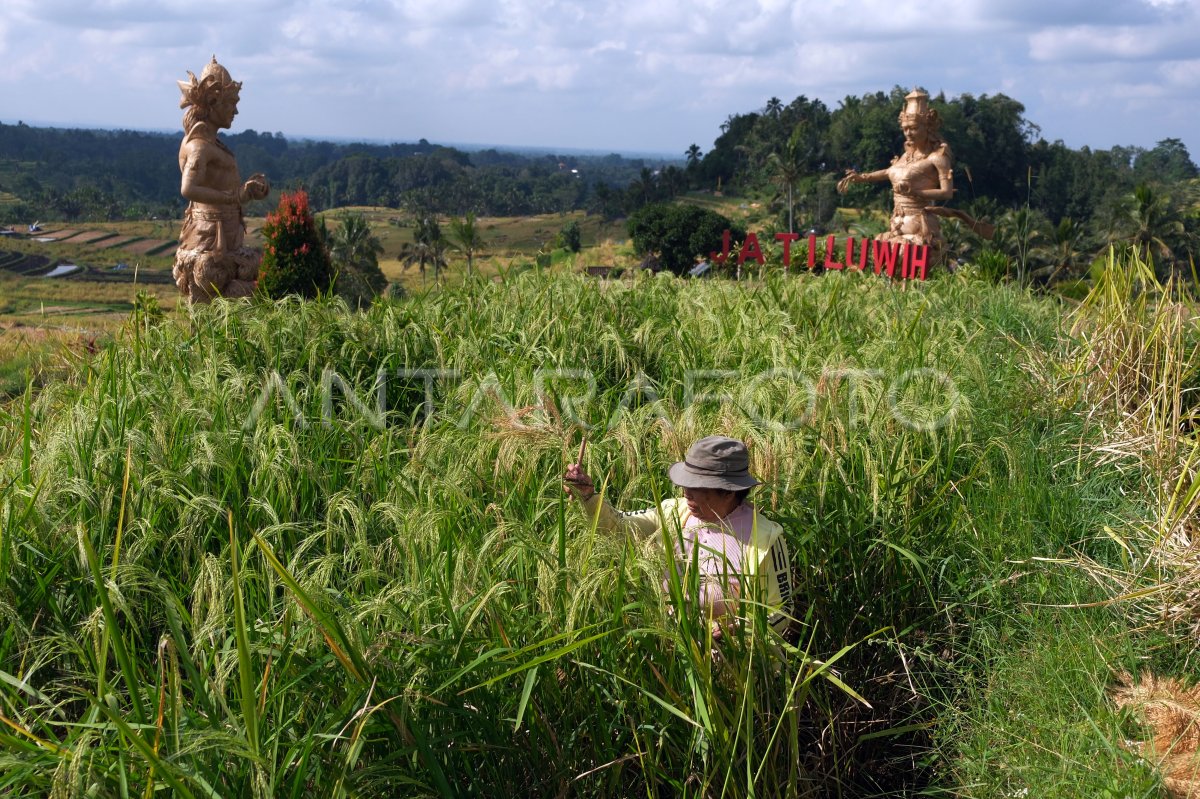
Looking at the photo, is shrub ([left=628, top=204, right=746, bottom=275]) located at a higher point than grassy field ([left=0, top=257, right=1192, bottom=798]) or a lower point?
lower

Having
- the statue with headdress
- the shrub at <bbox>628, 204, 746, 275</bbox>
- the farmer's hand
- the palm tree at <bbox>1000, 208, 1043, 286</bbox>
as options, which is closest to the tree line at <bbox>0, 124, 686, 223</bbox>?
the shrub at <bbox>628, 204, 746, 275</bbox>

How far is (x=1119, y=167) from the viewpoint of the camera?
238 ft

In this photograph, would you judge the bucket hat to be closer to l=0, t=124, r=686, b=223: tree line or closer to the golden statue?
the golden statue

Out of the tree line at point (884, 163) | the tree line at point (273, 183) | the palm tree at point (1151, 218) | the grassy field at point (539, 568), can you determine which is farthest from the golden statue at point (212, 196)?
the tree line at point (273, 183)

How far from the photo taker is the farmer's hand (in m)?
2.89

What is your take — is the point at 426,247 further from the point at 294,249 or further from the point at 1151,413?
the point at 1151,413

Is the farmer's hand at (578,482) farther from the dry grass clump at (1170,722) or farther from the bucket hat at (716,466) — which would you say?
the dry grass clump at (1170,722)

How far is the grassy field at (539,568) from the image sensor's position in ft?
7.32

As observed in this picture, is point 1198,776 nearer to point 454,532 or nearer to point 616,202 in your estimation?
point 454,532

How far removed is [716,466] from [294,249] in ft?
25.6

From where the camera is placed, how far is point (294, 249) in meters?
9.77

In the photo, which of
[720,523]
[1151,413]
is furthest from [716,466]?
[1151,413]

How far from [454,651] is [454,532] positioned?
23.6 inches

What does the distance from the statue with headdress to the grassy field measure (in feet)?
16.1
